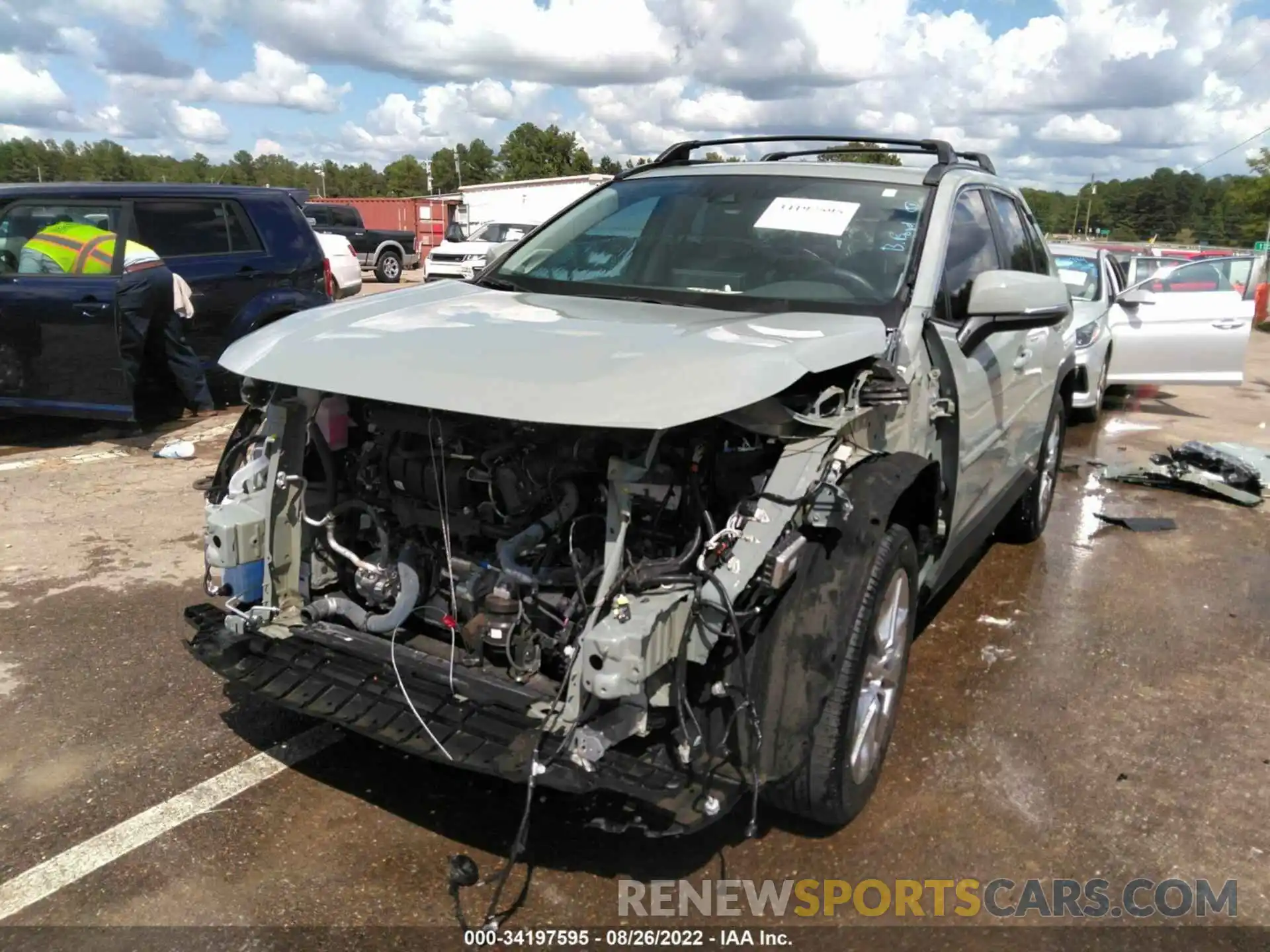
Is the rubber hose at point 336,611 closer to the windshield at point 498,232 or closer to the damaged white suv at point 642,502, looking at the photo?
the damaged white suv at point 642,502

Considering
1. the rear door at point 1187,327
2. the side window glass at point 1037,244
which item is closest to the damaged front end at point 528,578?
the side window glass at point 1037,244

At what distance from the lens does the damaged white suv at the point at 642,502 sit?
7.85 feet

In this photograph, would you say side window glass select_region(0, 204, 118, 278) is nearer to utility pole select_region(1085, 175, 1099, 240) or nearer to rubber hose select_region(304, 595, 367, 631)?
rubber hose select_region(304, 595, 367, 631)

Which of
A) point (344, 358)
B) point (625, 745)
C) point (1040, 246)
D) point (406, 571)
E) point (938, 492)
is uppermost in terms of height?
point (1040, 246)

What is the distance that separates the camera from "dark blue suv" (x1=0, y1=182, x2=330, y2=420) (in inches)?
270

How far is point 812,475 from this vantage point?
2.54 m

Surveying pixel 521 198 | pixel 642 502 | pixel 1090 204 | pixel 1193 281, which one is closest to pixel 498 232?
pixel 521 198

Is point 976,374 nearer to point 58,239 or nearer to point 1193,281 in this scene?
point 58,239

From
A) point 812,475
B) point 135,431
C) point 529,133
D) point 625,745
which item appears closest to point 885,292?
point 812,475

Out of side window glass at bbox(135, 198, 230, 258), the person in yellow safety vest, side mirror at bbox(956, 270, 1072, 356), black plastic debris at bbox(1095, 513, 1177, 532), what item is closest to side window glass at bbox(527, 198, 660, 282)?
side mirror at bbox(956, 270, 1072, 356)

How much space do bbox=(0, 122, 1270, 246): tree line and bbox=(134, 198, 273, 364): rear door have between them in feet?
84.4

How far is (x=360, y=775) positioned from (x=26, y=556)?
3.01 meters

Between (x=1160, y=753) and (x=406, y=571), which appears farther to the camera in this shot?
(x=1160, y=753)

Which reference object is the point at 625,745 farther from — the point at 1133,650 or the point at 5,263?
the point at 5,263
